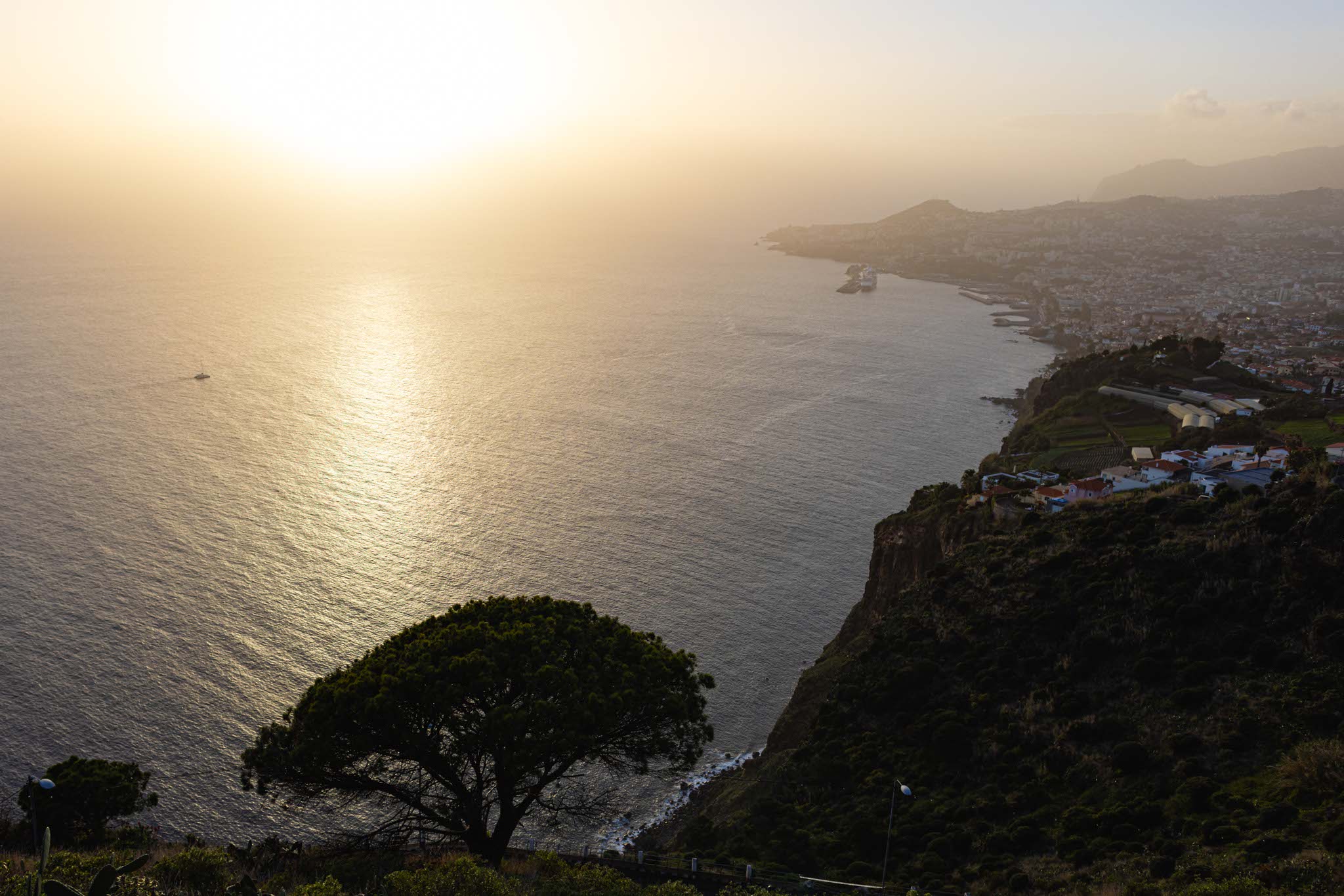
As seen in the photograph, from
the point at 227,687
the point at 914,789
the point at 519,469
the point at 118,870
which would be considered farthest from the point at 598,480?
the point at 118,870

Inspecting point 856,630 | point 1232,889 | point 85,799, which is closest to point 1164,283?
point 856,630

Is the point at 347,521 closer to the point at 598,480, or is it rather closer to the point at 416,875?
the point at 598,480

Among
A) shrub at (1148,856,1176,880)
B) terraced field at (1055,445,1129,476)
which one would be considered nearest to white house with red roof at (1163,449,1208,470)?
terraced field at (1055,445,1129,476)

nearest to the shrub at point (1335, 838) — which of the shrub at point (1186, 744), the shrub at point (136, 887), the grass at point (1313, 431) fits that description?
the shrub at point (1186, 744)

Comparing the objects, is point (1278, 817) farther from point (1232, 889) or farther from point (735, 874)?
point (735, 874)

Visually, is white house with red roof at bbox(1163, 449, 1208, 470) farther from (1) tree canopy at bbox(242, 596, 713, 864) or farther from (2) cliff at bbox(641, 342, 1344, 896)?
(1) tree canopy at bbox(242, 596, 713, 864)
